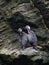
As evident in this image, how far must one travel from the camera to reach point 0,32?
13516 millimetres

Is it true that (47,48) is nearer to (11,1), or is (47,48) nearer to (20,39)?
(20,39)

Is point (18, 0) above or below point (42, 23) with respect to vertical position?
above

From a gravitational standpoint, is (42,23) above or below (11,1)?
below

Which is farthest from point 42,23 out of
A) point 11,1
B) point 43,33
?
point 11,1

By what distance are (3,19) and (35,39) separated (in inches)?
56.0

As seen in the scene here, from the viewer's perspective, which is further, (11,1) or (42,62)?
(11,1)

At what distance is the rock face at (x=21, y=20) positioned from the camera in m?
13.5

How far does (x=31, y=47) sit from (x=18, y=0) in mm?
1948

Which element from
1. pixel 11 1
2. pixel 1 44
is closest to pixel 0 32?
pixel 1 44

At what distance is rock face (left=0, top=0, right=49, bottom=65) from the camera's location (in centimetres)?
1351

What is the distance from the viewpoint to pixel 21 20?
13914 mm

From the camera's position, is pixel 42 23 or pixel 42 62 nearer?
pixel 42 62

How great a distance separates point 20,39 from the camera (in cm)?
1366

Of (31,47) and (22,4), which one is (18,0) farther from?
(31,47)
